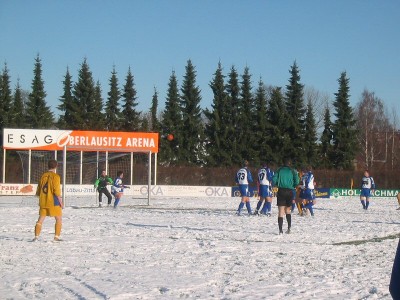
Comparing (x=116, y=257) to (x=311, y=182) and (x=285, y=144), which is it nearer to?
(x=311, y=182)

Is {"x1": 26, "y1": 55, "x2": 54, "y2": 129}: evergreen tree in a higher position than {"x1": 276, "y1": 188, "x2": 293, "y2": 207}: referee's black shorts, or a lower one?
higher

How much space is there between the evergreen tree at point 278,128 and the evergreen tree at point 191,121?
22.2 feet

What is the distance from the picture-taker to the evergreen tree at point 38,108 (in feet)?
222

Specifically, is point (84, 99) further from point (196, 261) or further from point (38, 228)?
point (196, 261)

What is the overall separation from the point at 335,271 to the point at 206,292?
8.35 feet

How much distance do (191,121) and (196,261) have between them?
55.1m

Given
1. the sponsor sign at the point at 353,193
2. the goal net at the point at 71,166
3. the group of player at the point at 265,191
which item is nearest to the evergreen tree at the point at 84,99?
the goal net at the point at 71,166

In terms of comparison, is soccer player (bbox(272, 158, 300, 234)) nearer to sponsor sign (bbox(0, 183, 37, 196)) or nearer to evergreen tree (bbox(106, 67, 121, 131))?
sponsor sign (bbox(0, 183, 37, 196))

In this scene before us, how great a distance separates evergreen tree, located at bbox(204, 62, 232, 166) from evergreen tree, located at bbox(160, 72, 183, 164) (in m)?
2.90

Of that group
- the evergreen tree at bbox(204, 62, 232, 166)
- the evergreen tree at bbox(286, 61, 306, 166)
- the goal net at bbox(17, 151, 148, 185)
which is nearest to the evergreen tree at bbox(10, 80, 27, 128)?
the evergreen tree at bbox(204, 62, 232, 166)

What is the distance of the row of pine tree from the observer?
2537 inches

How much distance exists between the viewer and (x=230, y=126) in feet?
212

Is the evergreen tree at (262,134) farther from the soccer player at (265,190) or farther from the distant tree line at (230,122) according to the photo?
the soccer player at (265,190)

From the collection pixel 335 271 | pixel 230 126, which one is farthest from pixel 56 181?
pixel 230 126
